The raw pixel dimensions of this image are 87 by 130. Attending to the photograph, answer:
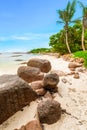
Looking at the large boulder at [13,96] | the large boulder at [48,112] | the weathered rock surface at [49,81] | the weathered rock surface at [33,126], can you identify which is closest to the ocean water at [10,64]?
the weathered rock surface at [49,81]

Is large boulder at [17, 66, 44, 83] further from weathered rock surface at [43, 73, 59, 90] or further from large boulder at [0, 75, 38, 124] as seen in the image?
large boulder at [0, 75, 38, 124]

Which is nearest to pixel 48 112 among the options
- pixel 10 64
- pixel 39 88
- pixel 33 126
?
pixel 33 126

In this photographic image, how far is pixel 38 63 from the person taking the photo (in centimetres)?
1227

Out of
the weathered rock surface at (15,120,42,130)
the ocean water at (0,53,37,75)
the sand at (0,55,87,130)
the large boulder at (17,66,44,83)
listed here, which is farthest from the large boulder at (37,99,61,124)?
the ocean water at (0,53,37,75)

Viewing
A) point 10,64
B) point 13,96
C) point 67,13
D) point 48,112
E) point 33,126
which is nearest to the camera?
point 33,126

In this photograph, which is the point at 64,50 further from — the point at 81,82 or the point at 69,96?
the point at 69,96

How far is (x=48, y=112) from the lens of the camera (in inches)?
266

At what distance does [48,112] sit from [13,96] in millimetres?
1096

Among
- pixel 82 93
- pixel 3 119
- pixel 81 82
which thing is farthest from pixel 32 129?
pixel 81 82

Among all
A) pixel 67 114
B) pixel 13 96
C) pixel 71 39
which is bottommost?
pixel 67 114

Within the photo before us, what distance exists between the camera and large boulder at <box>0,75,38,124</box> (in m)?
7.05

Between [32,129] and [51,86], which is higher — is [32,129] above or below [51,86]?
below

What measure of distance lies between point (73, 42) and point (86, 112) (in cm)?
2791

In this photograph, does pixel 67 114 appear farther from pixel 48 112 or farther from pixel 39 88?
pixel 39 88
